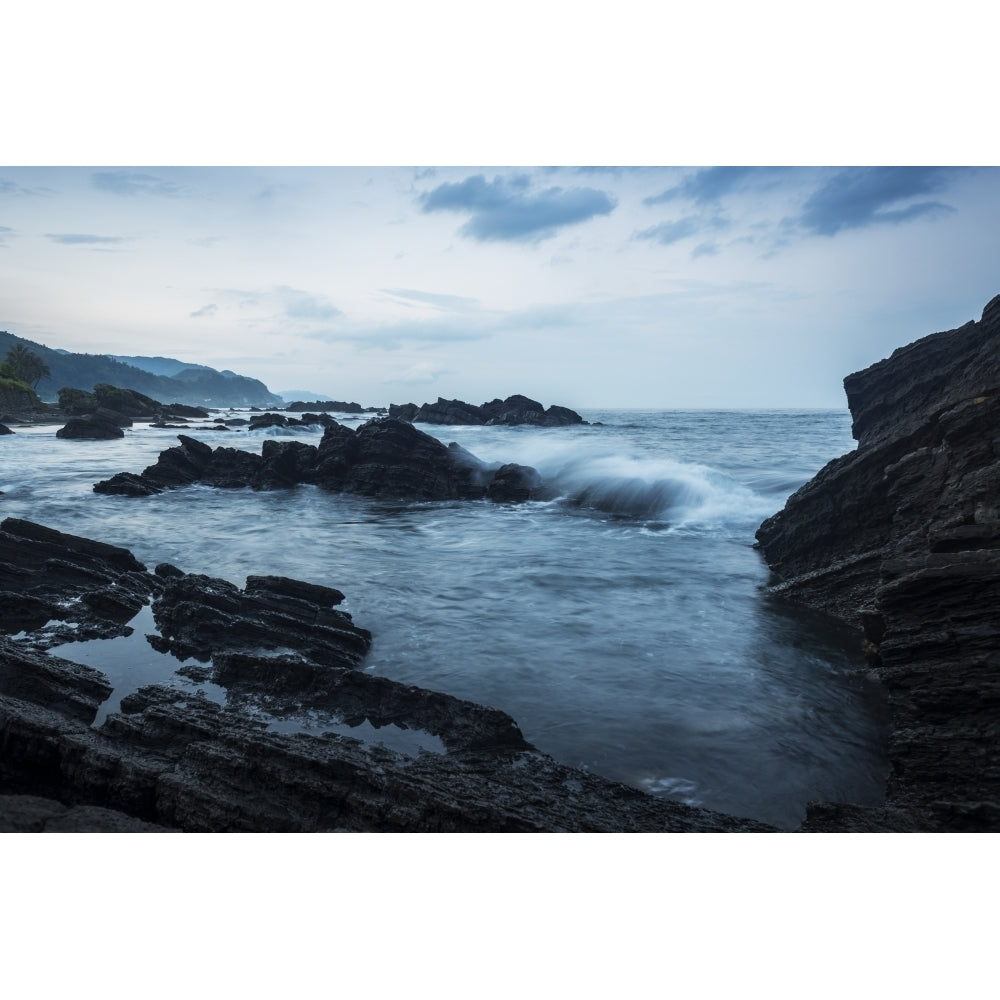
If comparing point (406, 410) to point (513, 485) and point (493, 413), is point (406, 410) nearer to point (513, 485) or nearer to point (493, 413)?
point (493, 413)

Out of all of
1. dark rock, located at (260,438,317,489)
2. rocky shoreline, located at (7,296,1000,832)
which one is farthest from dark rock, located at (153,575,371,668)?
dark rock, located at (260,438,317,489)

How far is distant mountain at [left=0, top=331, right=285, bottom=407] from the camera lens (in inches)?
2539

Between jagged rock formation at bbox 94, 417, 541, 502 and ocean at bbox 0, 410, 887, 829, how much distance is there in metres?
1.04

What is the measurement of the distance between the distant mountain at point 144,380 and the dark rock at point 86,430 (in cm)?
415

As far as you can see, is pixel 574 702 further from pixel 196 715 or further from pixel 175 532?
pixel 175 532

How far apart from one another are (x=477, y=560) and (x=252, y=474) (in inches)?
513

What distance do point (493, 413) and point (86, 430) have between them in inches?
1500

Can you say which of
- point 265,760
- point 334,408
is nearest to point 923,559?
point 265,760

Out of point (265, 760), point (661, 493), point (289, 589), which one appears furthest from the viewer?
point (661, 493)

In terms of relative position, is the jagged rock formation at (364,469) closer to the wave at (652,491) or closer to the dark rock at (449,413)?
the wave at (652,491)

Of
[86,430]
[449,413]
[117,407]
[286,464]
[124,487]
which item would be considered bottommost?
[124,487]

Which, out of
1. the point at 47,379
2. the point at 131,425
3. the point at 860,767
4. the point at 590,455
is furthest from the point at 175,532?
the point at 47,379

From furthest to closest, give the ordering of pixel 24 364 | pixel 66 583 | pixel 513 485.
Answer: pixel 24 364 < pixel 513 485 < pixel 66 583

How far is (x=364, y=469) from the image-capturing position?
20.8m
